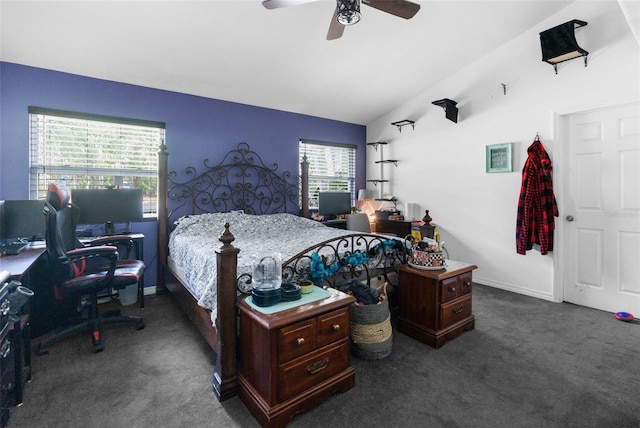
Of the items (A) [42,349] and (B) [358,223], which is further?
(B) [358,223]

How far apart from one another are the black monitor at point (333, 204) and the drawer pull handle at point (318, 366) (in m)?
3.09

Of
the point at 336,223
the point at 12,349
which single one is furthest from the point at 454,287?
the point at 12,349

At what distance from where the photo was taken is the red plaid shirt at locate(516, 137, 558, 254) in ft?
11.1

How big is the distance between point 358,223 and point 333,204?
49 centimetres

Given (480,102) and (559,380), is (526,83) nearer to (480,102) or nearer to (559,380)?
(480,102)

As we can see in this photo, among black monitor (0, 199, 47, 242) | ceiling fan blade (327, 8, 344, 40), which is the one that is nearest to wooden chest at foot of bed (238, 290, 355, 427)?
ceiling fan blade (327, 8, 344, 40)

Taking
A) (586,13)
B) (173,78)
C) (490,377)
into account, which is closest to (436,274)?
(490,377)

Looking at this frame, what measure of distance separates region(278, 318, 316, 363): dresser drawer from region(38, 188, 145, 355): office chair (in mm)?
1700

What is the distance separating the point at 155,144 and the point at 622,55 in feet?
16.5

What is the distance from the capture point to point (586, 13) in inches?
123

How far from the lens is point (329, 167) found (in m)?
5.32

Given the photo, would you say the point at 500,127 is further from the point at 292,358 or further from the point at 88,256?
the point at 88,256

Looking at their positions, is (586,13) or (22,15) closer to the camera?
(22,15)

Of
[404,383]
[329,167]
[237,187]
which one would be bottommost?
[404,383]
